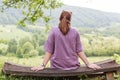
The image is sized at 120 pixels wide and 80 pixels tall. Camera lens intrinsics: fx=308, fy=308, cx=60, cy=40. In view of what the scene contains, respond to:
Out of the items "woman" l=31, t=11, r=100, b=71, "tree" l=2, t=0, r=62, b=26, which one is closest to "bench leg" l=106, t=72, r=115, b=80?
"woman" l=31, t=11, r=100, b=71

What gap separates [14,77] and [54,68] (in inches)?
31.2

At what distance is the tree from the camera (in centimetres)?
957

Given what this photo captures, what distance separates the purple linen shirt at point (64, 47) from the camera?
5957 mm

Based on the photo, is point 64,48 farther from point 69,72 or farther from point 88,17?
point 88,17

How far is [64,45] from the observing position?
19.7 ft

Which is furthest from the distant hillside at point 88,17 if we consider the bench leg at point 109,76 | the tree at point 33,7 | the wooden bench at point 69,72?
the bench leg at point 109,76

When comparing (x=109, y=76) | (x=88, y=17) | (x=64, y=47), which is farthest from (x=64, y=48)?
(x=88, y=17)

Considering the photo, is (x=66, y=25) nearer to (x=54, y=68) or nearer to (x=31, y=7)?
(x=54, y=68)

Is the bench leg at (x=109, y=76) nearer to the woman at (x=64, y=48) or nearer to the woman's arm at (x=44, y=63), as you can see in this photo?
the woman at (x=64, y=48)

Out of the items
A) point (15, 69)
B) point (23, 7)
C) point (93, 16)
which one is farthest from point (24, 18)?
point (93, 16)

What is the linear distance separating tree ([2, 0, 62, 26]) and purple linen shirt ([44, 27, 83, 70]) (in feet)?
12.0

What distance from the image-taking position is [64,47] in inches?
237

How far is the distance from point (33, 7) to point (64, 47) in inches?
160

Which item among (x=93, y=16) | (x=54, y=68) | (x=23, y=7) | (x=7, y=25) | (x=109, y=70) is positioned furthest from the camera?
(x=93, y=16)
